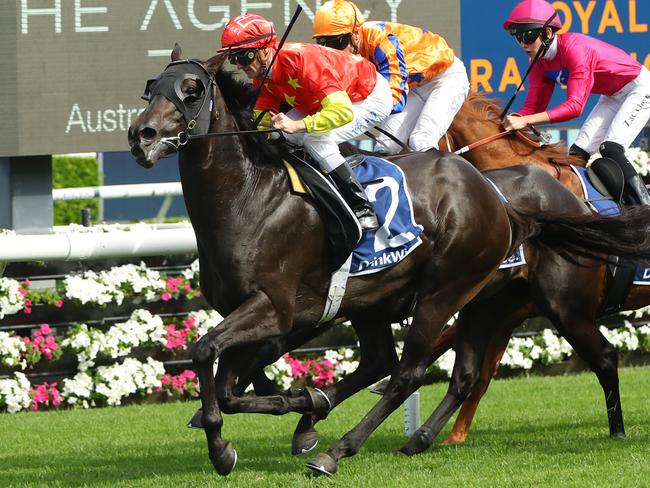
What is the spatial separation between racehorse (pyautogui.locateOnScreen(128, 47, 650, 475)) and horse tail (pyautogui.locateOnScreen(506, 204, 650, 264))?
0.07 m

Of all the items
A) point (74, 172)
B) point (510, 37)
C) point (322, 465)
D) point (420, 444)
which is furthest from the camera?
point (74, 172)

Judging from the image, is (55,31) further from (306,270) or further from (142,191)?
(306,270)

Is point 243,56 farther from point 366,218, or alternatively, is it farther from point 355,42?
point 355,42

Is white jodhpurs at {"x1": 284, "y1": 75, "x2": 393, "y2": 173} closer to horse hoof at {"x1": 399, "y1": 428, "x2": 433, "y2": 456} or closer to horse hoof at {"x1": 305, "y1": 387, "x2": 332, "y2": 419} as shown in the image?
horse hoof at {"x1": 305, "y1": 387, "x2": 332, "y2": 419}

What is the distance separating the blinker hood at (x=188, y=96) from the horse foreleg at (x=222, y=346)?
2.29 feet

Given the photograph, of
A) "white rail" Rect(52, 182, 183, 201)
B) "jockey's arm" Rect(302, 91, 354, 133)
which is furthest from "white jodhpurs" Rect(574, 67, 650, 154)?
"white rail" Rect(52, 182, 183, 201)

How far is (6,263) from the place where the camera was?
795 cm

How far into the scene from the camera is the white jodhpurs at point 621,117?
22.4ft

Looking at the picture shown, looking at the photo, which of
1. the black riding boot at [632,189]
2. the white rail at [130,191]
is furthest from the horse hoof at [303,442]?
the white rail at [130,191]

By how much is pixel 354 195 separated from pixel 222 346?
0.87 meters

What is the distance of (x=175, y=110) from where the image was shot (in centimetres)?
491

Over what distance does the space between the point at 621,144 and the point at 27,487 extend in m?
3.51

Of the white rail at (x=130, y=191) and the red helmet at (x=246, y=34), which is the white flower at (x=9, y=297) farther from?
the red helmet at (x=246, y=34)

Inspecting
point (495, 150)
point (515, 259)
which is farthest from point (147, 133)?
point (495, 150)
